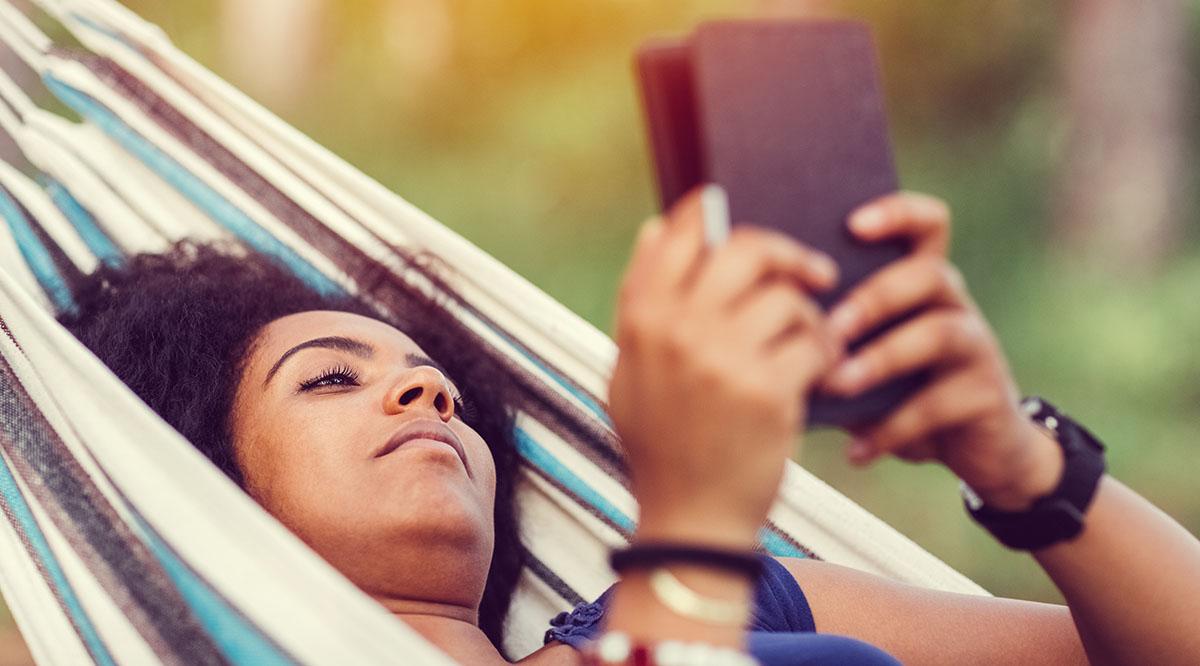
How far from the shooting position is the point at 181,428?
55.6 inches

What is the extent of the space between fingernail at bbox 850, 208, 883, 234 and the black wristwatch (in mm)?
213

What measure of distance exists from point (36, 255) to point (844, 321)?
1.44 m

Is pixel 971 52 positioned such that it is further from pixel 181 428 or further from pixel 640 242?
pixel 640 242

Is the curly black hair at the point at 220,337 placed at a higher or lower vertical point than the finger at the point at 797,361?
higher

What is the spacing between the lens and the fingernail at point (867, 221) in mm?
660

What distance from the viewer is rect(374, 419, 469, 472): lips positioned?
47.4 inches

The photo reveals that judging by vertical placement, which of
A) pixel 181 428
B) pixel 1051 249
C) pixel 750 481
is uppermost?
pixel 181 428

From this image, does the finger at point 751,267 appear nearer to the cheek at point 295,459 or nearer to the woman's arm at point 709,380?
the woman's arm at point 709,380

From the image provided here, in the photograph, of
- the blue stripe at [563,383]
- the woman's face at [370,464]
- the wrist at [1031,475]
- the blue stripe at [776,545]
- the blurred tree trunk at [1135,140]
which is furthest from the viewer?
the blurred tree trunk at [1135,140]

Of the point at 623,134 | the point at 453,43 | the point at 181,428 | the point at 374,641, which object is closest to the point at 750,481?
the point at 374,641

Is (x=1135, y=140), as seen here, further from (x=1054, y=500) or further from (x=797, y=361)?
(x=797, y=361)

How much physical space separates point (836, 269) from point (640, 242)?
10 cm

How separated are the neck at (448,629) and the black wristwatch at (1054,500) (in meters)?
0.55

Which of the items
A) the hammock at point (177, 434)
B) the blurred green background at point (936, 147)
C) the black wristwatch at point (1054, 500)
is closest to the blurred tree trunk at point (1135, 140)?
the blurred green background at point (936, 147)
